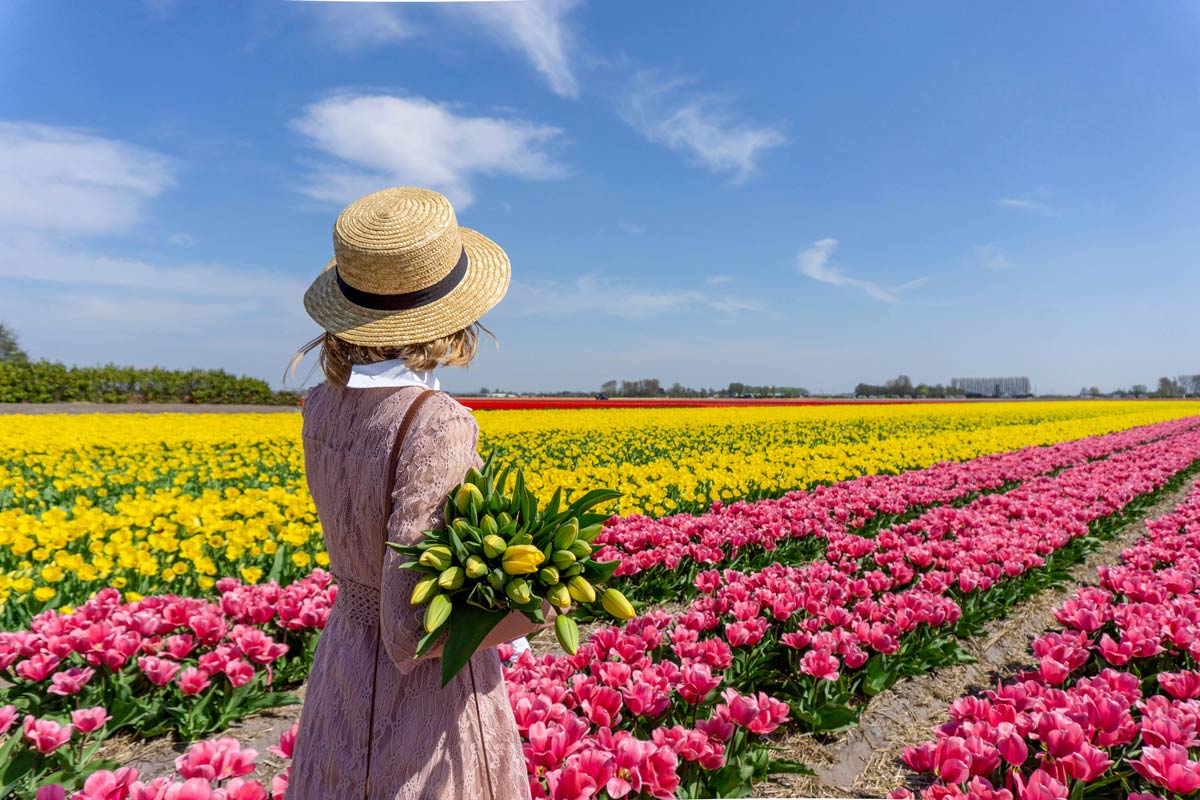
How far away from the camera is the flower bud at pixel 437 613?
129 centimetres

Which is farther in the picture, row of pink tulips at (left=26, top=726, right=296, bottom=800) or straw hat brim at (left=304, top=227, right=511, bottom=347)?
row of pink tulips at (left=26, top=726, right=296, bottom=800)

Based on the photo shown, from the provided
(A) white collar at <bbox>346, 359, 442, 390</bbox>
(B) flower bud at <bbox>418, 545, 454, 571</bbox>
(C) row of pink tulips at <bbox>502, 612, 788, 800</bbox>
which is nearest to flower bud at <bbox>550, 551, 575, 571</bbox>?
(B) flower bud at <bbox>418, 545, 454, 571</bbox>

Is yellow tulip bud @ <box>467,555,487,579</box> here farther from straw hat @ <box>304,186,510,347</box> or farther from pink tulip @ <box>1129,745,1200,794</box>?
pink tulip @ <box>1129,745,1200,794</box>

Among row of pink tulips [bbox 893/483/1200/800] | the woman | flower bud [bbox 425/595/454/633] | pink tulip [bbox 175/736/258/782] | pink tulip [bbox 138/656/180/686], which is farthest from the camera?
pink tulip [bbox 138/656/180/686]

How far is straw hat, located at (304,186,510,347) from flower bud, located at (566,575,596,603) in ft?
2.19

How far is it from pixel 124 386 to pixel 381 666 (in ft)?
113

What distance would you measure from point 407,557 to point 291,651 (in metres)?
2.71

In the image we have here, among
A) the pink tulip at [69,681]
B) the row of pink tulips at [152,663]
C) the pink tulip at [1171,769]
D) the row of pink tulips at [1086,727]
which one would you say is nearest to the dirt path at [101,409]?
the row of pink tulips at [152,663]

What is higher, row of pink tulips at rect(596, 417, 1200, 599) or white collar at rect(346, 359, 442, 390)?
white collar at rect(346, 359, 442, 390)

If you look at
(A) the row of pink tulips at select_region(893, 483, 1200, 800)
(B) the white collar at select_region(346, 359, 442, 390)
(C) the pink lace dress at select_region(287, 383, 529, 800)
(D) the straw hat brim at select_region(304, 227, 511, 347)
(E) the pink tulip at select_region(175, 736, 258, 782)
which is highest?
(D) the straw hat brim at select_region(304, 227, 511, 347)

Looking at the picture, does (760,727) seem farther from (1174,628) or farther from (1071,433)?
(1071,433)

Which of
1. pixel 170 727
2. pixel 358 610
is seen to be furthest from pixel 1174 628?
pixel 170 727

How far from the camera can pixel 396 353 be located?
5.29 feet

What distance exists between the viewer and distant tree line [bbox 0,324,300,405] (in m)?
26.9
